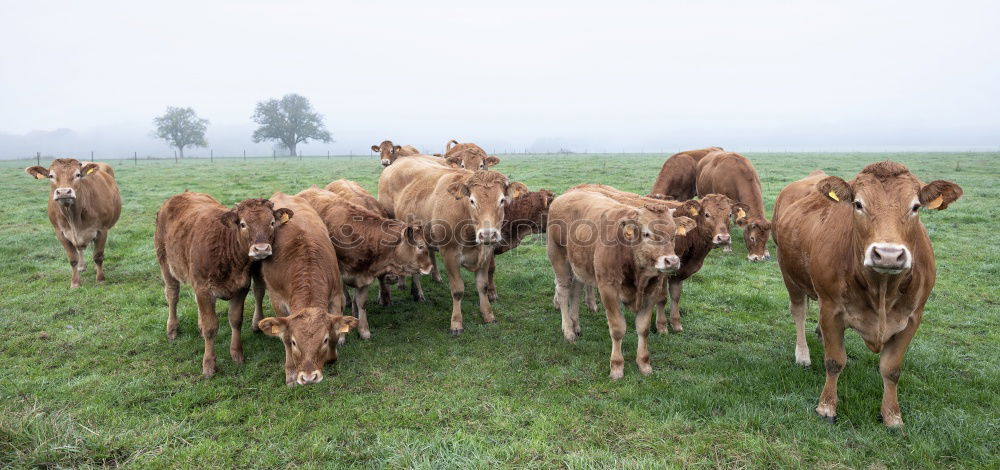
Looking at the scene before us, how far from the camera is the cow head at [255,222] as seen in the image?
5.88m

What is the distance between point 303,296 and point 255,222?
3.49 ft

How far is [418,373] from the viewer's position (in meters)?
5.99

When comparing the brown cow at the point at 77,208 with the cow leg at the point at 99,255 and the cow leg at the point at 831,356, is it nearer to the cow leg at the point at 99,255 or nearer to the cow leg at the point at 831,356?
the cow leg at the point at 99,255

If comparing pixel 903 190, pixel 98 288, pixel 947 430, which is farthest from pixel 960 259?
pixel 98 288

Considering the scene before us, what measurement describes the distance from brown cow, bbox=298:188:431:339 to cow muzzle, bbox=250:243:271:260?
1.45 metres

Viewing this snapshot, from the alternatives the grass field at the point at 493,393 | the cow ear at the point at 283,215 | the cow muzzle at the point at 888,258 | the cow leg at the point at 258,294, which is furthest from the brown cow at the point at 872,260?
the cow leg at the point at 258,294

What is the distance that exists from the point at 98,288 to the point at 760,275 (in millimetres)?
11458

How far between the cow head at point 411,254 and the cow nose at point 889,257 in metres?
5.15

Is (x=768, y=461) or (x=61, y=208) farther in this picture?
(x=61, y=208)

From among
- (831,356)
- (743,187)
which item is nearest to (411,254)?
(831,356)

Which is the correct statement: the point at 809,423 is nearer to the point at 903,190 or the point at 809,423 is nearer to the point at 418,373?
the point at 903,190

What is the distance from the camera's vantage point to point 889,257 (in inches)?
144

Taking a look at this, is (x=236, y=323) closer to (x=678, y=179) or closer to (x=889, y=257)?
(x=889, y=257)

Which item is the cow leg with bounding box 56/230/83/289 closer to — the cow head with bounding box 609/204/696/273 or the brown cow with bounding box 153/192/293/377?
the brown cow with bounding box 153/192/293/377
